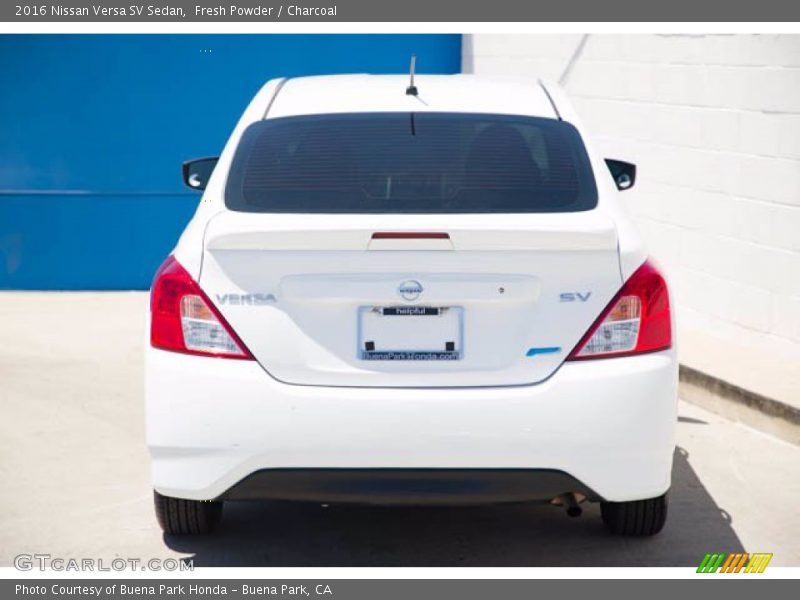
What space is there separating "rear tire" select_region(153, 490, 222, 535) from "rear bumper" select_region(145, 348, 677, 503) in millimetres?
669

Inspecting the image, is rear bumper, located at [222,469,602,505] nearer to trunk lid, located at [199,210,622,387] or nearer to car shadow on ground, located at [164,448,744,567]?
trunk lid, located at [199,210,622,387]

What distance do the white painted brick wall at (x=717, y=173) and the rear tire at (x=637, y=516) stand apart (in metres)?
2.18

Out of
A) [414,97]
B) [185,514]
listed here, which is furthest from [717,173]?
[185,514]

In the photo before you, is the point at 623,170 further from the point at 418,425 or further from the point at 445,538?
the point at 418,425

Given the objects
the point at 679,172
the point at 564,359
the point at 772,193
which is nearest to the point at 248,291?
the point at 564,359

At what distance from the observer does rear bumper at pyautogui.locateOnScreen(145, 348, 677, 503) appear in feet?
16.0

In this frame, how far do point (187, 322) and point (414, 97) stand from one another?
5.02ft

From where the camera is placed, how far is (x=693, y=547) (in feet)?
18.9

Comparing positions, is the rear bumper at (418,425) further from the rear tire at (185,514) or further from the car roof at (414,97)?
the car roof at (414,97)

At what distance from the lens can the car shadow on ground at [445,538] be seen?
559 cm

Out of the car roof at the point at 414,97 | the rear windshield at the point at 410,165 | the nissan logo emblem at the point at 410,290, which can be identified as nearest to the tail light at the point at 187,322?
the rear windshield at the point at 410,165

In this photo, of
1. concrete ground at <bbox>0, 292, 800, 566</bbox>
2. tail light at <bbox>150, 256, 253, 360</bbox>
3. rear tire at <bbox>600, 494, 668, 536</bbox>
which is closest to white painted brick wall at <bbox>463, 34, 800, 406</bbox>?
concrete ground at <bbox>0, 292, 800, 566</bbox>
